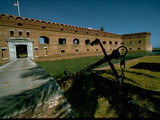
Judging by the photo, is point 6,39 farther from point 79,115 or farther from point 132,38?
point 132,38

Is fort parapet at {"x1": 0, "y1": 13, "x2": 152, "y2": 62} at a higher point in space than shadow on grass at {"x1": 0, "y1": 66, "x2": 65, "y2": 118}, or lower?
higher

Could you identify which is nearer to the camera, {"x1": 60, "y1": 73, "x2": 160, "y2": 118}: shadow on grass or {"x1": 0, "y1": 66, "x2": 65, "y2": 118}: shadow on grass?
{"x1": 0, "y1": 66, "x2": 65, "y2": 118}: shadow on grass

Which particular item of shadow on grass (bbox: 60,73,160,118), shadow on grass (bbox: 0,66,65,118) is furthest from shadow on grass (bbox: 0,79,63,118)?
shadow on grass (bbox: 60,73,160,118)

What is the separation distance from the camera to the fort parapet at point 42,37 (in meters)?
11.9

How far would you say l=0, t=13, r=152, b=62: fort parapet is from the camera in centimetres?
1191

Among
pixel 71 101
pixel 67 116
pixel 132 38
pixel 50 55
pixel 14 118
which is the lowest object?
pixel 71 101

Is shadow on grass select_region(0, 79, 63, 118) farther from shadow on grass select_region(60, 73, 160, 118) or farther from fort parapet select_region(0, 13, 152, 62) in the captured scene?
fort parapet select_region(0, 13, 152, 62)

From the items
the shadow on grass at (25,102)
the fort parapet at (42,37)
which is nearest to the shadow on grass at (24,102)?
the shadow on grass at (25,102)

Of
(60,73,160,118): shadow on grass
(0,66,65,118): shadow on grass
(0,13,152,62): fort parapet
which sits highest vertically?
(0,13,152,62): fort parapet

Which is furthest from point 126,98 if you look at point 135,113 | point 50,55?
point 50,55

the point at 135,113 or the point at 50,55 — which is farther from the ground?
the point at 50,55

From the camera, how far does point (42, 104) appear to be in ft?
5.17

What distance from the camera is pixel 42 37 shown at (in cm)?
1633

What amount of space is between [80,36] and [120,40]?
20.6m
